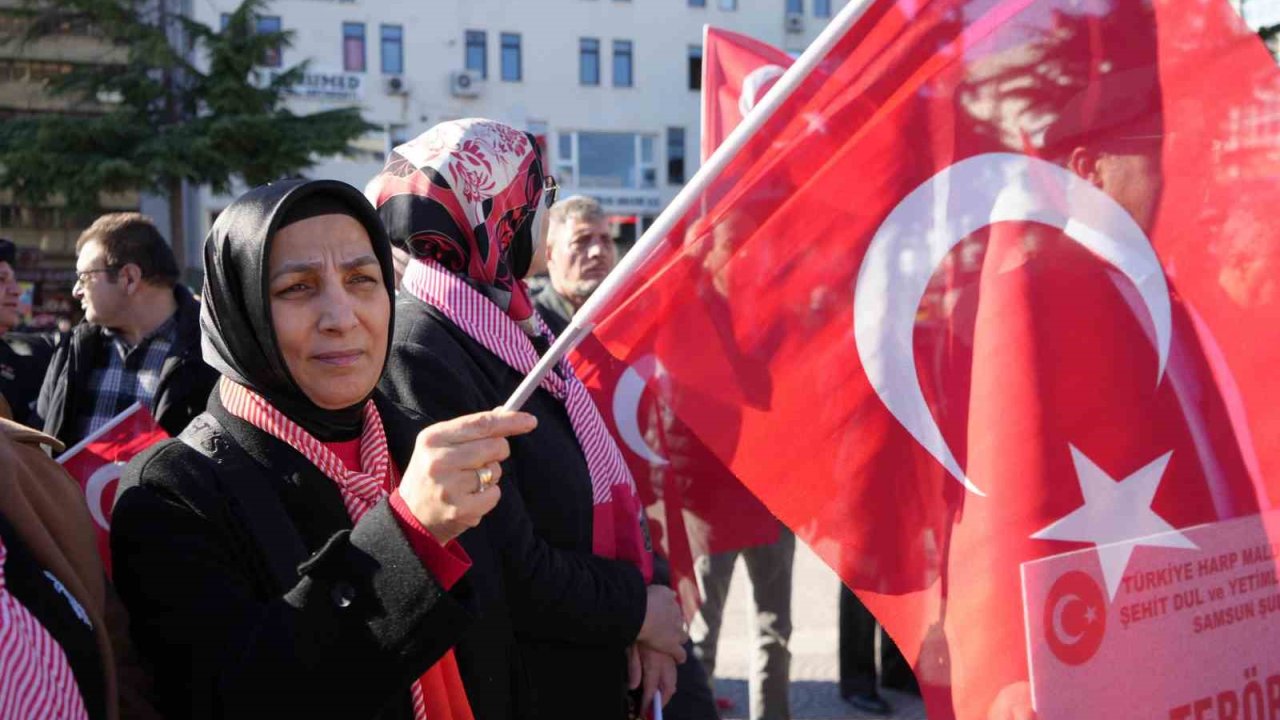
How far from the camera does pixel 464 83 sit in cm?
3781

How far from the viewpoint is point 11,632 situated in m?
1.53

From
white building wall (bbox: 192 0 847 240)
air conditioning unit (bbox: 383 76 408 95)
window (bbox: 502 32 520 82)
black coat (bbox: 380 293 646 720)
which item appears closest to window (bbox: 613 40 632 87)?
white building wall (bbox: 192 0 847 240)

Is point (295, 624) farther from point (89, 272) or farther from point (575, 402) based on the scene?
point (89, 272)

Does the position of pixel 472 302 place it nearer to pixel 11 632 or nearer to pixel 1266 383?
pixel 11 632

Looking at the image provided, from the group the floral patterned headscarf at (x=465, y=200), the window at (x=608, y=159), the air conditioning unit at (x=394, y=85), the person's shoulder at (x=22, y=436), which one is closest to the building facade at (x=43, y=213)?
the air conditioning unit at (x=394, y=85)

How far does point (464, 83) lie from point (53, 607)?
37.3 meters

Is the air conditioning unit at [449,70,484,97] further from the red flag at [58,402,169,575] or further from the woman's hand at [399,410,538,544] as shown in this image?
the woman's hand at [399,410,538,544]

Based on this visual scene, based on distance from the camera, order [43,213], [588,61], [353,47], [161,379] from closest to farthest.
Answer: [161,379] → [43,213] → [353,47] → [588,61]

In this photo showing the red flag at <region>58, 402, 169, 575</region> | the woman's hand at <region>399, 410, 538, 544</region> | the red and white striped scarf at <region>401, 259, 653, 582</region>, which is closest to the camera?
the woman's hand at <region>399, 410, 538, 544</region>

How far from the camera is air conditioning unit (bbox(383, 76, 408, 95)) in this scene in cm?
3706

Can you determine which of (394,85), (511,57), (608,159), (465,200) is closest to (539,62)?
(511,57)

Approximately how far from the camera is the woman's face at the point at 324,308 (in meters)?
1.92

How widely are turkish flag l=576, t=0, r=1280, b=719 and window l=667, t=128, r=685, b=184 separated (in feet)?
125

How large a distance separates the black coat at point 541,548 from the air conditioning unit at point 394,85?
117 ft
